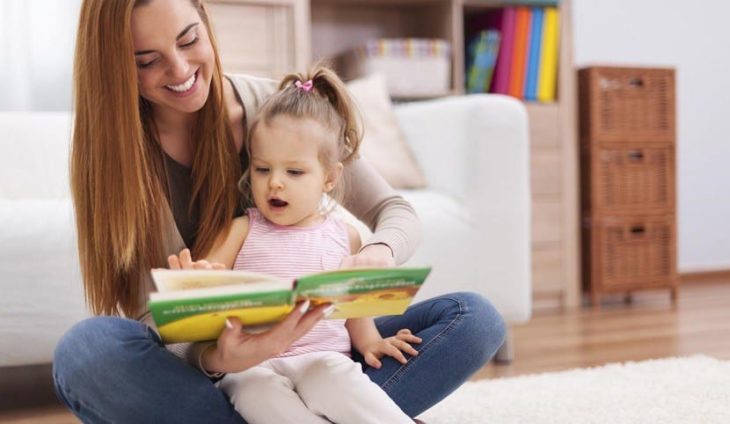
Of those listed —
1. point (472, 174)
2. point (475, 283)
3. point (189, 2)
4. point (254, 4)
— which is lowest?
point (475, 283)

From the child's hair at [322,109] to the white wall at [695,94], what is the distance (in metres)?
2.32

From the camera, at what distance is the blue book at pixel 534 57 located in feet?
9.55

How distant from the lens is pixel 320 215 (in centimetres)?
127

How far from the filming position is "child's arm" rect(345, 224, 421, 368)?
1.20 meters

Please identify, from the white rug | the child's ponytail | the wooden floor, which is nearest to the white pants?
the child's ponytail

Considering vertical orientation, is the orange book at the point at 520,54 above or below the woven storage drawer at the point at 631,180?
above

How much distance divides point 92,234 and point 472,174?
1072 millimetres

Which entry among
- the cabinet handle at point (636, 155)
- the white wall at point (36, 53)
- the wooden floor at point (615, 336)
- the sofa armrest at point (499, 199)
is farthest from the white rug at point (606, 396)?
the white wall at point (36, 53)

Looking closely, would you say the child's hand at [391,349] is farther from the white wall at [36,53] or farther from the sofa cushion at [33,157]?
the white wall at [36,53]

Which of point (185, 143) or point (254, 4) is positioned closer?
point (185, 143)

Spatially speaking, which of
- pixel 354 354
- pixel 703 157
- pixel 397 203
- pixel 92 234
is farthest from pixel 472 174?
pixel 703 157

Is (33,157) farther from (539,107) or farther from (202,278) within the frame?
(539,107)

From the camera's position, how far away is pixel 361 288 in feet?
3.11

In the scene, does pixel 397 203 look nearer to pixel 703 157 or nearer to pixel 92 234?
pixel 92 234
